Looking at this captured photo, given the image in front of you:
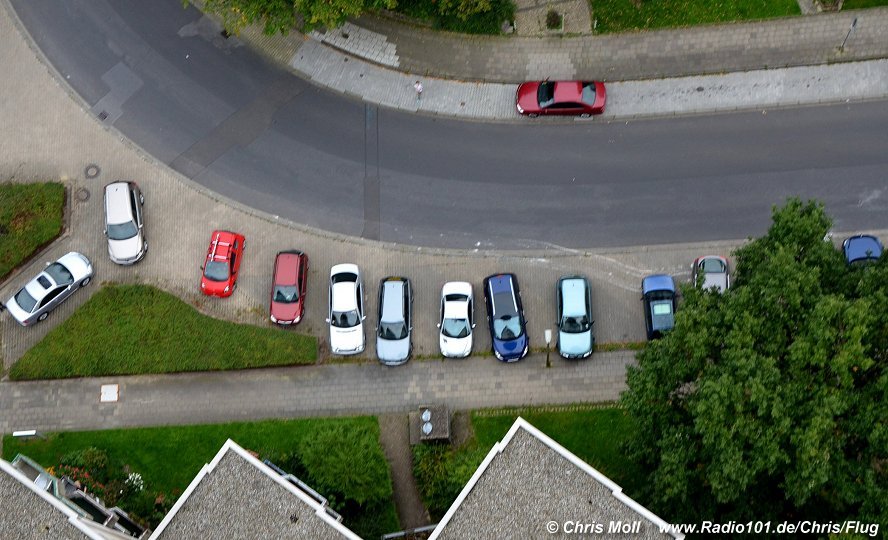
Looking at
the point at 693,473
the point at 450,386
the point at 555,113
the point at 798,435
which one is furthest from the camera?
the point at 555,113

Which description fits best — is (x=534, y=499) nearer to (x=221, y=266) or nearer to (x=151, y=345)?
(x=221, y=266)

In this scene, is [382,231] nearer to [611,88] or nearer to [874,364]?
[611,88]

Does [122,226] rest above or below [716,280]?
above

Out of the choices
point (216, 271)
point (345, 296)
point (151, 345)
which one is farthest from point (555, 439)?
point (151, 345)

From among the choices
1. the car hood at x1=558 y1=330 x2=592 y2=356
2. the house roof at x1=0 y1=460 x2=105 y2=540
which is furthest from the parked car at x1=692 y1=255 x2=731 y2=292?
the house roof at x1=0 y1=460 x2=105 y2=540

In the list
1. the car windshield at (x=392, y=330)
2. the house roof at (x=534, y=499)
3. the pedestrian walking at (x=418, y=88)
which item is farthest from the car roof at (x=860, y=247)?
the pedestrian walking at (x=418, y=88)

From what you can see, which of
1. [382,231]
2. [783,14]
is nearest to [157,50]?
[382,231]

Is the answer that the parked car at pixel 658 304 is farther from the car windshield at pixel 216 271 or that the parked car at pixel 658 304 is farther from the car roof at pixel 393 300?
the car windshield at pixel 216 271
